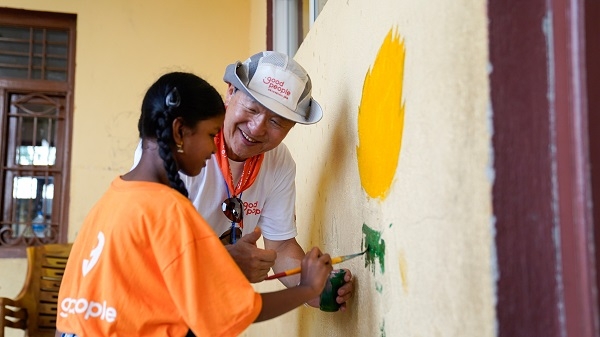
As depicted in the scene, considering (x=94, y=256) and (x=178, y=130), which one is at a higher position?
(x=178, y=130)

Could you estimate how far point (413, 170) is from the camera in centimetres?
84

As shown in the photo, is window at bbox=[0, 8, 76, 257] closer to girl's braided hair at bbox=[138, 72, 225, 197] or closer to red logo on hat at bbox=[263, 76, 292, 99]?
red logo on hat at bbox=[263, 76, 292, 99]

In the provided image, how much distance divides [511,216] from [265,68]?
0.81 metres

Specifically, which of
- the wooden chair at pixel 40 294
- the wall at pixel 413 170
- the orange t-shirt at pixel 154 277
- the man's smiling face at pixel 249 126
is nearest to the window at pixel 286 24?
the wall at pixel 413 170

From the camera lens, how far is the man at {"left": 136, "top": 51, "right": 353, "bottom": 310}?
1.27 m

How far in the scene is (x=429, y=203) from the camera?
2.56 feet

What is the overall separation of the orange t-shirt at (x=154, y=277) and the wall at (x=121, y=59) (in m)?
2.39

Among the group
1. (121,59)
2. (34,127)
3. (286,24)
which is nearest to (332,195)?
(286,24)

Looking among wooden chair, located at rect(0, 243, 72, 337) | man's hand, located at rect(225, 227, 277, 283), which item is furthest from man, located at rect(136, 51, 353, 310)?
wooden chair, located at rect(0, 243, 72, 337)

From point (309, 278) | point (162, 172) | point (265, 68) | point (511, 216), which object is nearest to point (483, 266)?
point (511, 216)

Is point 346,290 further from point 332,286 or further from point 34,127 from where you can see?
point 34,127

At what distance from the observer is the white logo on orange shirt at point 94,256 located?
91 cm

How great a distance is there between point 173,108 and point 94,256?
0.92 feet

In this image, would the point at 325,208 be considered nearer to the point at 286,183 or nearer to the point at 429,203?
the point at 286,183
